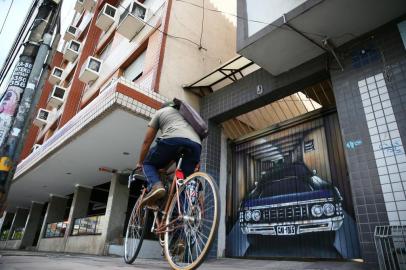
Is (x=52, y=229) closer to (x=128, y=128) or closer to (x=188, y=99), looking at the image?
(x=128, y=128)

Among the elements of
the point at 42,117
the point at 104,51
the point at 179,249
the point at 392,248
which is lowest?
the point at 179,249

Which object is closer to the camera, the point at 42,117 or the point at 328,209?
the point at 328,209

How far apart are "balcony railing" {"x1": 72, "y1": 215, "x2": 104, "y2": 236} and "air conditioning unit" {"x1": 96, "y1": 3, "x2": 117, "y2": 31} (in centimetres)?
880

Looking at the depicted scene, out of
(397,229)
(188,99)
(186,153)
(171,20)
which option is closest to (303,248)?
(397,229)

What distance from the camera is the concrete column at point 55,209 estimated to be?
43.4 ft

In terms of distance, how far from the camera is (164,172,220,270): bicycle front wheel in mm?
2180

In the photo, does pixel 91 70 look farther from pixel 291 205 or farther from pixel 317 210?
pixel 317 210

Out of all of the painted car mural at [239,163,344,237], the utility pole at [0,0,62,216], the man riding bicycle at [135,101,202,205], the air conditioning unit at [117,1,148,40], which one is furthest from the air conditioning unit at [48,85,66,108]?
the man riding bicycle at [135,101,202,205]

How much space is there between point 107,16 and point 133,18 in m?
4.39

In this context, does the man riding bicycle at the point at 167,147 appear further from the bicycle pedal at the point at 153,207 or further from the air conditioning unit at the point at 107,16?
the air conditioning unit at the point at 107,16

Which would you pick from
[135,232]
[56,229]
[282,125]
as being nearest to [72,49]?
[56,229]

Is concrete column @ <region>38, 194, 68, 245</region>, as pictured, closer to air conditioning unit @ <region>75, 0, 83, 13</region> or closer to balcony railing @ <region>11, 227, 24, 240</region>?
balcony railing @ <region>11, 227, 24, 240</region>

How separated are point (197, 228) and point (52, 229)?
467 inches

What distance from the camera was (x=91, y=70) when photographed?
11234 millimetres
